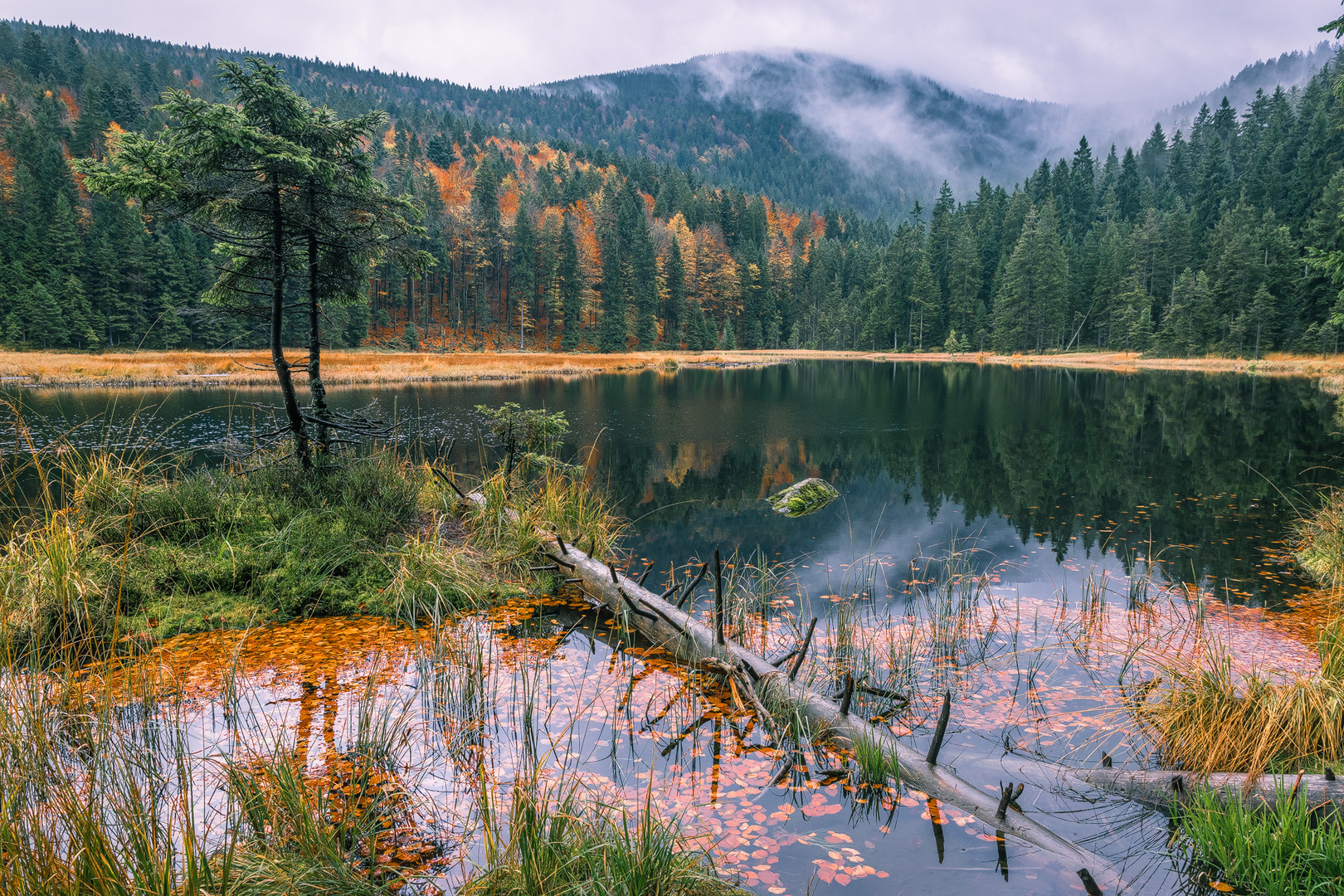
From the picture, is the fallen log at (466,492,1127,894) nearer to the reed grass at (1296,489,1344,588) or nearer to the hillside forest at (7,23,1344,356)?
the reed grass at (1296,489,1344,588)

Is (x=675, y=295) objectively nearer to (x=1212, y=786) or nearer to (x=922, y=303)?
(x=922, y=303)

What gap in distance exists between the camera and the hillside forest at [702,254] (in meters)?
57.8

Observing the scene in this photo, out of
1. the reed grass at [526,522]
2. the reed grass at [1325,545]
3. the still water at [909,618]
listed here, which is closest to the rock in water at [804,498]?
the still water at [909,618]

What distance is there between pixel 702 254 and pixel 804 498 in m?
85.7

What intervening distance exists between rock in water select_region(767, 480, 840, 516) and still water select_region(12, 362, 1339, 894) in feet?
0.89

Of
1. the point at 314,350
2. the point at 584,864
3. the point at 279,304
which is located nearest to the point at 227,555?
the point at 314,350

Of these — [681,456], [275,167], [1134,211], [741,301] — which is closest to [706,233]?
[741,301]

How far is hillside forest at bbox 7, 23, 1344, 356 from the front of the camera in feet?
189

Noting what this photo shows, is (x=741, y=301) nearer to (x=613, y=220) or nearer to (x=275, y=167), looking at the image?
(x=613, y=220)

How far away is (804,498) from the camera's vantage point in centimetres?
1419

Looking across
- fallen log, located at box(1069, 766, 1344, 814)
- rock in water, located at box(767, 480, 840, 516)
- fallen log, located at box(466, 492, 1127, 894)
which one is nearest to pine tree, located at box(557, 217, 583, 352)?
rock in water, located at box(767, 480, 840, 516)

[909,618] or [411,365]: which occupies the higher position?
[411,365]

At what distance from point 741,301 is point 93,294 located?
6881 centimetres

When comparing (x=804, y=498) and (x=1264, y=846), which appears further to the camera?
(x=804, y=498)
